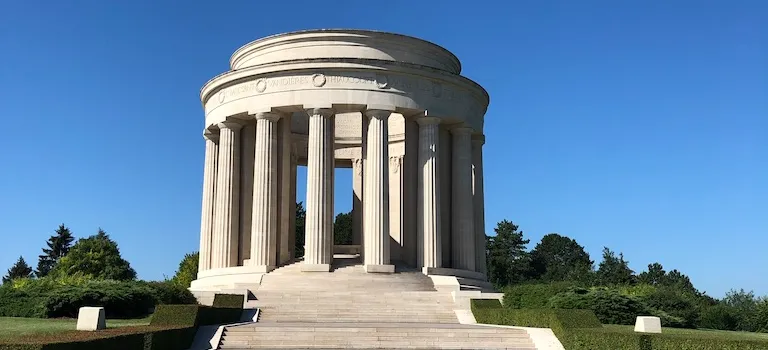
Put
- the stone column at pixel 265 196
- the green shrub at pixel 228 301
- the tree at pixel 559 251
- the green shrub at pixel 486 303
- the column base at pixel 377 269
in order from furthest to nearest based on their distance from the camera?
the tree at pixel 559 251 → the stone column at pixel 265 196 → the column base at pixel 377 269 → the green shrub at pixel 486 303 → the green shrub at pixel 228 301

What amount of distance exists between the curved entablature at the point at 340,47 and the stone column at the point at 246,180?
4129 mm

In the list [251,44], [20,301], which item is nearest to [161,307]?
[20,301]

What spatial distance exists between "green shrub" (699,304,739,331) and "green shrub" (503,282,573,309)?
6485 mm

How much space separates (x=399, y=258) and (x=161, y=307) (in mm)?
19955

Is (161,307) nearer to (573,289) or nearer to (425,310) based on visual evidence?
(425,310)

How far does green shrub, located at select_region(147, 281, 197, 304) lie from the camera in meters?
34.2

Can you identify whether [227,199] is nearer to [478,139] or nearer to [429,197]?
[429,197]

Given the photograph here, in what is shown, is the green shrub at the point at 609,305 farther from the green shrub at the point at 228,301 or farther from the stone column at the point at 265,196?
the stone column at the point at 265,196

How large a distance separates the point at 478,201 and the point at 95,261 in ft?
144

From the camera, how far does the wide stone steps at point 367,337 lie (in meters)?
25.9

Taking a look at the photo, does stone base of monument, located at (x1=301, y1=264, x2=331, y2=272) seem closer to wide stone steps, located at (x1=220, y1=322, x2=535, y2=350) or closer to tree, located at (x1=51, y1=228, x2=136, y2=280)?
wide stone steps, located at (x1=220, y1=322, x2=535, y2=350)

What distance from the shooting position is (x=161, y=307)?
2641cm

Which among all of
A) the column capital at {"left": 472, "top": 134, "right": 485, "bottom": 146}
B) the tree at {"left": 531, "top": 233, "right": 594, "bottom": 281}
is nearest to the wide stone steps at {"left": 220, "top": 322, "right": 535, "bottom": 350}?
the column capital at {"left": 472, "top": 134, "right": 485, "bottom": 146}

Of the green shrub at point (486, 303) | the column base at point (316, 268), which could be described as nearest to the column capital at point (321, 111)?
the column base at point (316, 268)
